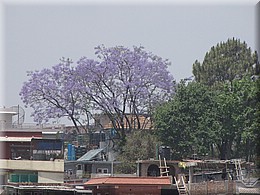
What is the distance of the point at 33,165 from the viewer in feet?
27.1

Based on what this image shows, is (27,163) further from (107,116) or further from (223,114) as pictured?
(223,114)

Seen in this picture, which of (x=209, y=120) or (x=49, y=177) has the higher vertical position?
(x=209, y=120)

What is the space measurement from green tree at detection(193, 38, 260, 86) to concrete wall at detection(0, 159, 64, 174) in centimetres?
369

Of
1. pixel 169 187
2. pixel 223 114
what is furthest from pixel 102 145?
pixel 169 187

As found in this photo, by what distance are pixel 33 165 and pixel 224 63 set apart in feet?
14.0

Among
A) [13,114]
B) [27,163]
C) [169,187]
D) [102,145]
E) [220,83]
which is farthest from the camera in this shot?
[220,83]

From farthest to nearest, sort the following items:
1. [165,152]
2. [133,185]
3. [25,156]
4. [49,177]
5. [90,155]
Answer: [90,155] → [25,156] → [165,152] → [49,177] → [133,185]

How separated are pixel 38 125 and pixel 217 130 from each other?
2874 millimetres

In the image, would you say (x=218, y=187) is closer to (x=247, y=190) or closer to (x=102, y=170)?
(x=247, y=190)

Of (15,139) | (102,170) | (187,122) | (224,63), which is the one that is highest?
(224,63)

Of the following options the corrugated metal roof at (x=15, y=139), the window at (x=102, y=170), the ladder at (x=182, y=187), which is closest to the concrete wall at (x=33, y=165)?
the corrugated metal roof at (x=15, y=139)

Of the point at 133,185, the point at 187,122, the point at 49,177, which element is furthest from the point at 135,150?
the point at 133,185

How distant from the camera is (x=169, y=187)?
700cm

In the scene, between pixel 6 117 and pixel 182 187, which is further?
pixel 6 117
